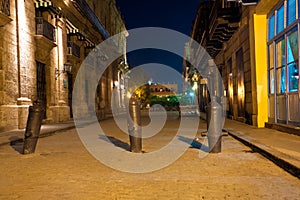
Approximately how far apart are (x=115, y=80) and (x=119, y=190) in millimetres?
35752

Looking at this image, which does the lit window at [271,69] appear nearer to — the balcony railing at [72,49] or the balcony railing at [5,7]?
the balcony railing at [5,7]

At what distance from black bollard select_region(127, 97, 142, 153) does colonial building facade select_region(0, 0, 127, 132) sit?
7.69 metres

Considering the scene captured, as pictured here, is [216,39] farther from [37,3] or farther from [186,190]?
[186,190]

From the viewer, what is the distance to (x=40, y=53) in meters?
17.2

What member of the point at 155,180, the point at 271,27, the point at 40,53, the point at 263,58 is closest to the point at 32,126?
the point at 155,180

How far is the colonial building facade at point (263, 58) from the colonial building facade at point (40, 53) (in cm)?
914

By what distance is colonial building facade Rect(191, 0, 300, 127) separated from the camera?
9.55 meters

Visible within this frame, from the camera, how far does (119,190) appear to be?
13.7ft

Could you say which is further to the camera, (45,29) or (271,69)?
(45,29)

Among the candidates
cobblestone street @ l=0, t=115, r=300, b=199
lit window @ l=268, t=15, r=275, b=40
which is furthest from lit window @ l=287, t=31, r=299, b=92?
cobblestone street @ l=0, t=115, r=300, b=199

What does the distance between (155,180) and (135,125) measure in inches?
96.3

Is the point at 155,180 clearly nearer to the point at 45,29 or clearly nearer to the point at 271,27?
the point at 271,27

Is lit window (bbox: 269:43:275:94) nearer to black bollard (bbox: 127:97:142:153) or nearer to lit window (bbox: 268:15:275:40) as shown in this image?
lit window (bbox: 268:15:275:40)

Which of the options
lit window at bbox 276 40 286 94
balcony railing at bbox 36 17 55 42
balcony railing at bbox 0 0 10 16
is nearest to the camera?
lit window at bbox 276 40 286 94
